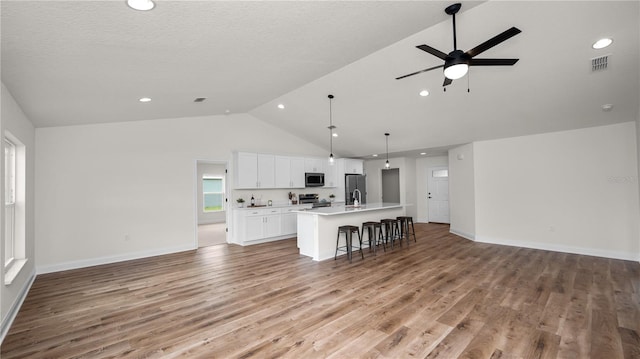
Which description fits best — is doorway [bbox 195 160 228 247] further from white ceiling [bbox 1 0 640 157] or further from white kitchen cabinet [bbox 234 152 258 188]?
white ceiling [bbox 1 0 640 157]

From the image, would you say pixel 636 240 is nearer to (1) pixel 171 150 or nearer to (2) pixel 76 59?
(2) pixel 76 59

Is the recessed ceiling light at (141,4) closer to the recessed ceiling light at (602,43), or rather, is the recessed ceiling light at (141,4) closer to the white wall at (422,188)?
the recessed ceiling light at (602,43)

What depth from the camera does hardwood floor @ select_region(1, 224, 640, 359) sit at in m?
2.41

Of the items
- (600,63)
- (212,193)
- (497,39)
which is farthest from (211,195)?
(600,63)

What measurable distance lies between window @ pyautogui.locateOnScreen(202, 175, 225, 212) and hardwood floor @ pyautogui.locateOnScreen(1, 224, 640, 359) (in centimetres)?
557

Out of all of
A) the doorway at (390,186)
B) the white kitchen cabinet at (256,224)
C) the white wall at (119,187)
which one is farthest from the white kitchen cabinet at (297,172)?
the doorway at (390,186)

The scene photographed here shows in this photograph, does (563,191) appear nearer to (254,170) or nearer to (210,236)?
(254,170)

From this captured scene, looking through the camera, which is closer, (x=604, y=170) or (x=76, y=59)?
(x=76, y=59)

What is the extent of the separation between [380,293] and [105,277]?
419 cm

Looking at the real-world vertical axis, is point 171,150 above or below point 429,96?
below

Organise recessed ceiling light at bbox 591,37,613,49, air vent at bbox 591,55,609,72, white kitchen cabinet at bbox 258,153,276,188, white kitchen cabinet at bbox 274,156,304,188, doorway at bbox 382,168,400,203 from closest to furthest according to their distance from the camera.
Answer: recessed ceiling light at bbox 591,37,613,49 → air vent at bbox 591,55,609,72 → white kitchen cabinet at bbox 258,153,276,188 → white kitchen cabinet at bbox 274,156,304,188 → doorway at bbox 382,168,400,203

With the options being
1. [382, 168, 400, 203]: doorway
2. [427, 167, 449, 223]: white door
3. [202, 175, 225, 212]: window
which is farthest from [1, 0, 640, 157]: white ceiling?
[202, 175, 225, 212]: window

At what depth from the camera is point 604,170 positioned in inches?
200

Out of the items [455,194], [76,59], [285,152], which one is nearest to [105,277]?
[76,59]
